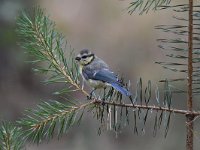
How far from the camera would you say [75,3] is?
915 cm

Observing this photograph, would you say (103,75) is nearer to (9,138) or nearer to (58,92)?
(58,92)

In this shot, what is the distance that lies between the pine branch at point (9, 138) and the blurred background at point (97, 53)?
4361 mm

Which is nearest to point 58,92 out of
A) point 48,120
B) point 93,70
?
point 48,120

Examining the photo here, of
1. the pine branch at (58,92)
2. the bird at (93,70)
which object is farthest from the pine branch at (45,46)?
the bird at (93,70)

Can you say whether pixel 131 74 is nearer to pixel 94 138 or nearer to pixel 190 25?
pixel 94 138

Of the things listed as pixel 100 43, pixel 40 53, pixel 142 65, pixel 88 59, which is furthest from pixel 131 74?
pixel 40 53

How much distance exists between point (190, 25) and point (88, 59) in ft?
4.11

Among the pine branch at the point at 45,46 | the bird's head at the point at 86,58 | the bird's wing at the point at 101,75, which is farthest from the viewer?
the bird's head at the point at 86,58

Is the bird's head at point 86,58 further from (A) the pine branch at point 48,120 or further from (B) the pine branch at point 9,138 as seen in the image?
(B) the pine branch at point 9,138

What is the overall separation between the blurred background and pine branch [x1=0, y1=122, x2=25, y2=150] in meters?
4.36

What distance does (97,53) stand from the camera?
8.10 meters

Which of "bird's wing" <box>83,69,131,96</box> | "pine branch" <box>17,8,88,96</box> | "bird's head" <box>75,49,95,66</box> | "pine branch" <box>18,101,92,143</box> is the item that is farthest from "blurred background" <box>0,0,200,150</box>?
"pine branch" <box>18,101,92,143</box>

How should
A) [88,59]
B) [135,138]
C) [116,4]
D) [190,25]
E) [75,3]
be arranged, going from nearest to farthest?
[190,25]
[88,59]
[135,138]
[116,4]
[75,3]

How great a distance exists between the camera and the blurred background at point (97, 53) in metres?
6.37
